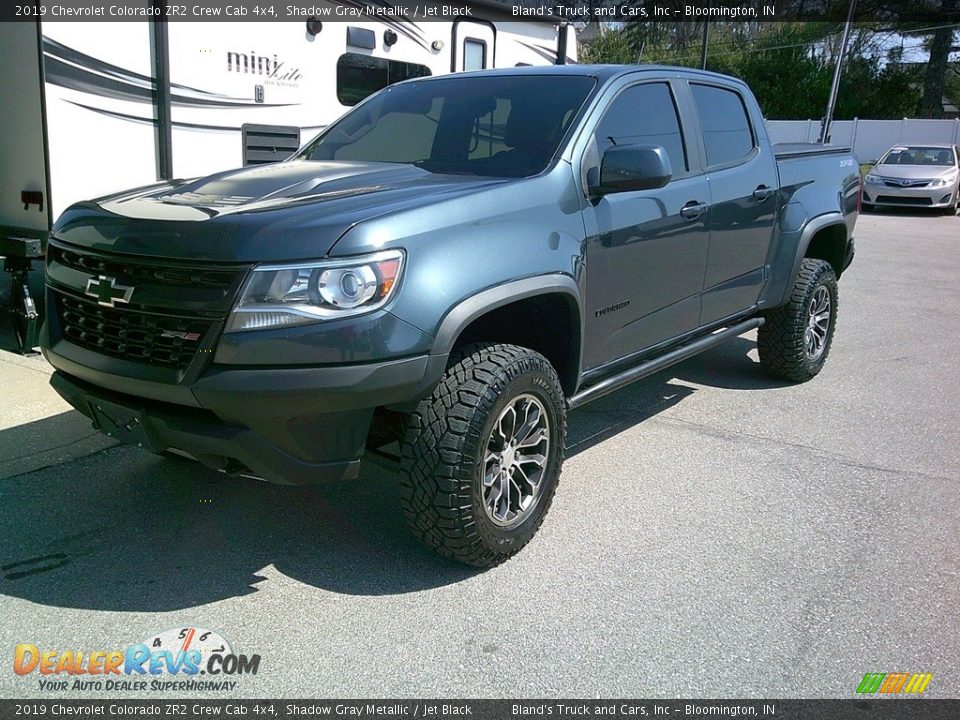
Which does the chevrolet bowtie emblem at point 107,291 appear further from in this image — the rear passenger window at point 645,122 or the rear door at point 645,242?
the rear passenger window at point 645,122

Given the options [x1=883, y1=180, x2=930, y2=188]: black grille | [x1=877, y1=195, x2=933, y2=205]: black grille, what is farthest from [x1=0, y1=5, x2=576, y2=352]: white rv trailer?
[x1=877, y1=195, x2=933, y2=205]: black grille

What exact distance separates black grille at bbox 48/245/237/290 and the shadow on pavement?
3.42 ft

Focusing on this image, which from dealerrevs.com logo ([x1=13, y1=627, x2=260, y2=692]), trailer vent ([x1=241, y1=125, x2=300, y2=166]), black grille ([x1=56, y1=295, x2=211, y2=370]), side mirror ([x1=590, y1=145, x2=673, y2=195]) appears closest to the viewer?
dealerrevs.com logo ([x1=13, y1=627, x2=260, y2=692])

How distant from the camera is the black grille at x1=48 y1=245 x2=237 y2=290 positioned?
290 centimetres

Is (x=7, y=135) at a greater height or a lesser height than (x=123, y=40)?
lesser

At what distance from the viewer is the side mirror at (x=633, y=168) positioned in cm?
363

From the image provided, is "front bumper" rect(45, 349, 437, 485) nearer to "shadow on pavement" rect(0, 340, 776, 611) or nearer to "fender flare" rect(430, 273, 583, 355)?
"fender flare" rect(430, 273, 583, 355)

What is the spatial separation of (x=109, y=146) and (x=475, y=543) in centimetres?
404

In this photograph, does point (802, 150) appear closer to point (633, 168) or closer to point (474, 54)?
point (633, 168)

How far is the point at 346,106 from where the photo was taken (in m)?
7.38

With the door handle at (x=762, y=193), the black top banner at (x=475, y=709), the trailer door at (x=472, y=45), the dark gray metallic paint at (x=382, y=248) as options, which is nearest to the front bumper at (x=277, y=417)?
the dark gray metallic paint at (x=382, y=248)

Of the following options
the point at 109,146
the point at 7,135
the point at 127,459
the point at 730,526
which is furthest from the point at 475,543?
the point at 7,135

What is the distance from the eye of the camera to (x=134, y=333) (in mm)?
3090

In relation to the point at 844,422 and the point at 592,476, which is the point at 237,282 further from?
the point at 844,422
